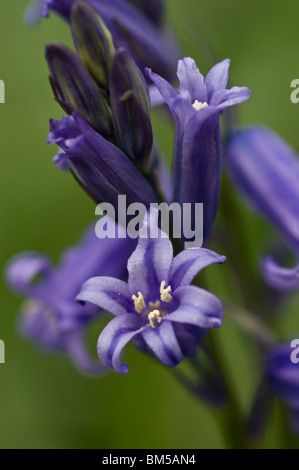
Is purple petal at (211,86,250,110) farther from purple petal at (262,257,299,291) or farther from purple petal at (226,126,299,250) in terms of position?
purple petal at (226,126,299,250)

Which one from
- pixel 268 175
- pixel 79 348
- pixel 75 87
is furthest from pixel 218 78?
pixel 79 348

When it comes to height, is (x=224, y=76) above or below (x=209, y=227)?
above

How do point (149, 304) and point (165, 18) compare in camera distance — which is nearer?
point (149, 304)

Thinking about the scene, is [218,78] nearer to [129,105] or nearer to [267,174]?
[129,105]

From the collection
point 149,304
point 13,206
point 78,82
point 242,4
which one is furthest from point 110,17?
point 242,4

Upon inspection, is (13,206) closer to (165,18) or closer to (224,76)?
(165,18)

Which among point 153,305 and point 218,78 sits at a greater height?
point 218,78

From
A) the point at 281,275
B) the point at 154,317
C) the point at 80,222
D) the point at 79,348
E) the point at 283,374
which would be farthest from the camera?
the point at 80,222

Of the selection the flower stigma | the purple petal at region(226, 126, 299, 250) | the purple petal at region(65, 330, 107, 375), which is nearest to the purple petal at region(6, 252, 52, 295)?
the purple petal at region(65, 330, 107, 375)
